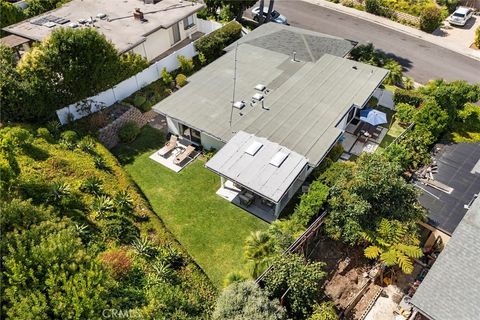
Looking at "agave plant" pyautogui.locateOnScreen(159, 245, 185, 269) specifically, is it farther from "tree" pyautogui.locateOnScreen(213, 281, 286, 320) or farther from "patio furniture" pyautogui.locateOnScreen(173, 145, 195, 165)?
"patio furniture" pyautogui.locateOnScreen(173, 145, 195, 165)

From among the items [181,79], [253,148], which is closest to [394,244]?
[253,148]

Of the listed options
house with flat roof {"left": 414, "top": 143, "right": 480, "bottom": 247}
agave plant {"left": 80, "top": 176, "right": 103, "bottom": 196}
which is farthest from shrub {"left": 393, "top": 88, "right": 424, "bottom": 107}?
agave plant {"left": 80, "top": 176, "right": 103, "bottom": 196}

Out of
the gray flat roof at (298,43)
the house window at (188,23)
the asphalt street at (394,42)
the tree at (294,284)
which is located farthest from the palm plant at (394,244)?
the house window at (188,23)

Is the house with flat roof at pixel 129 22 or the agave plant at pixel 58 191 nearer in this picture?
the agave plant at pixel 58 191

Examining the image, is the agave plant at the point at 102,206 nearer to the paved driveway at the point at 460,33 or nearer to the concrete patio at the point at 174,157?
the concrete patio at the point at 174,157

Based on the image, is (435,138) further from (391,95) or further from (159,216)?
(159,216)

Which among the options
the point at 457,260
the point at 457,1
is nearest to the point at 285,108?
the point at 457,260
